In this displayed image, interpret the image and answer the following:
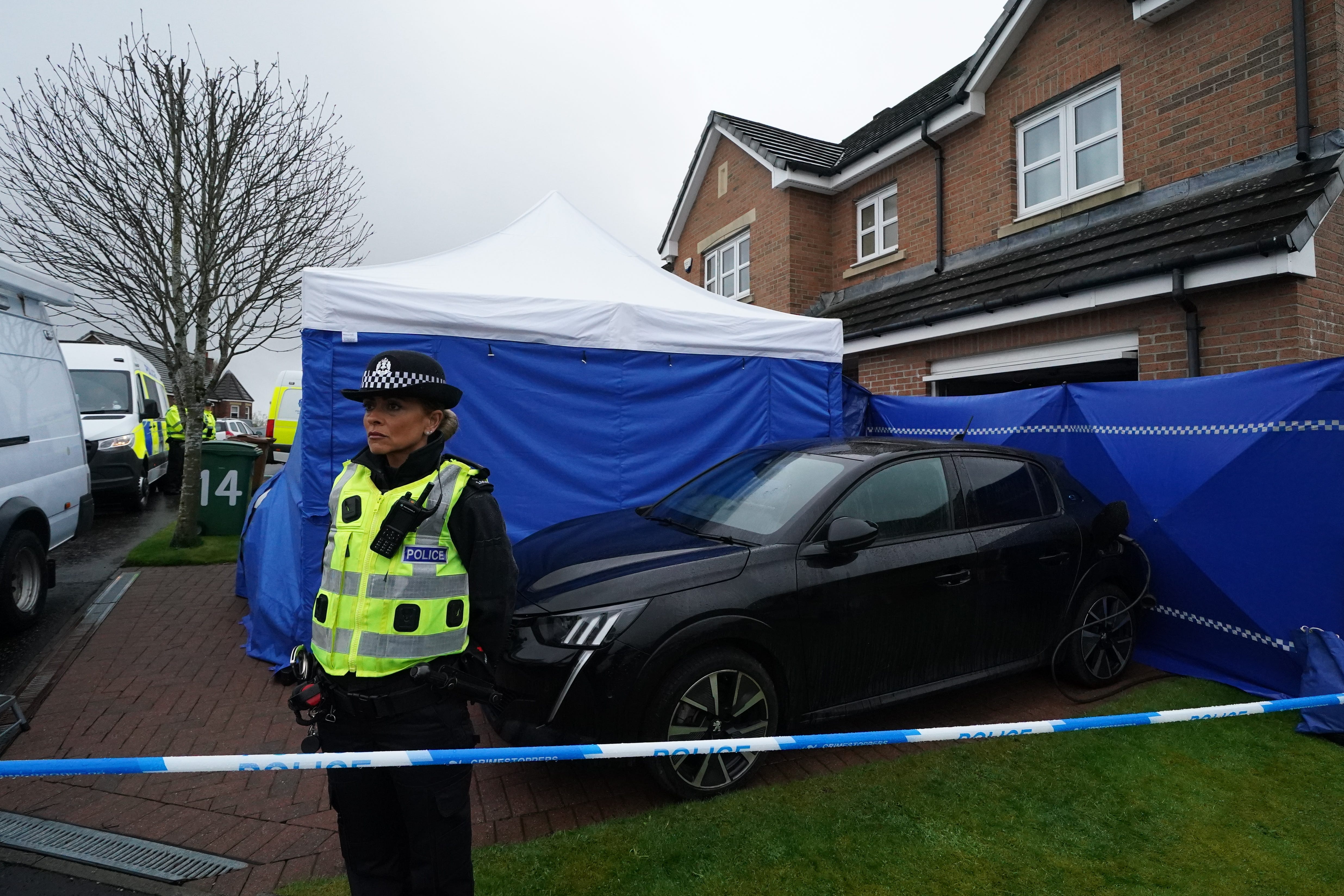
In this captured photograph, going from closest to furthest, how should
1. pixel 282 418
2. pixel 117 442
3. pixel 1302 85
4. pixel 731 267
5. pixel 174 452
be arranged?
pixel 1302 85, pixel 117 442, pixel 174 452, pixel 731 267, pixel 282 418

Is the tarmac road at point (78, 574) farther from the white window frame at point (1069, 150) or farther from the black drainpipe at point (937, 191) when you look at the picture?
the black drainpipe at point (937, 191)

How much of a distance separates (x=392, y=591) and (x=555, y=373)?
12.2ft

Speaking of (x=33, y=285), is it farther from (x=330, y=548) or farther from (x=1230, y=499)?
(x=1230, y=499)

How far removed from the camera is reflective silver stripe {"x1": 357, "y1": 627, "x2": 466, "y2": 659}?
200 centimetres

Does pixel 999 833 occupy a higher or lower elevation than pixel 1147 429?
lower

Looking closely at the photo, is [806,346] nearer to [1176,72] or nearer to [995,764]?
[995,764]

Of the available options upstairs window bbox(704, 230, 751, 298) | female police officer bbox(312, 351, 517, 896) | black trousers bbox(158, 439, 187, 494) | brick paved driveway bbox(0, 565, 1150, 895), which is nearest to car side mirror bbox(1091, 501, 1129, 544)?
brick paved driveway bbox(0, 565, 1150, 895)

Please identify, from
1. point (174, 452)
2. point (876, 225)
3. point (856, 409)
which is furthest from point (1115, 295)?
point (174, 452)

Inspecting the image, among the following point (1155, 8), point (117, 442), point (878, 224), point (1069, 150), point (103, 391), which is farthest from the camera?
point (878, 224)

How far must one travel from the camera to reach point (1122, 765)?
143 inches

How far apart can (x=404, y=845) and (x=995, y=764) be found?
9.24ft

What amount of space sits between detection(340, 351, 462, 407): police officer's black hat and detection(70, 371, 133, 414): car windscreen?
1168 centimetres

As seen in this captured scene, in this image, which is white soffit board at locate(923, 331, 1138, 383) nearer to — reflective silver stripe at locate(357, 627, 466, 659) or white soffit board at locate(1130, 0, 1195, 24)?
white soffit board at locate(1130, 0, 1195, 24)

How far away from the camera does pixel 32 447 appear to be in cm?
545
